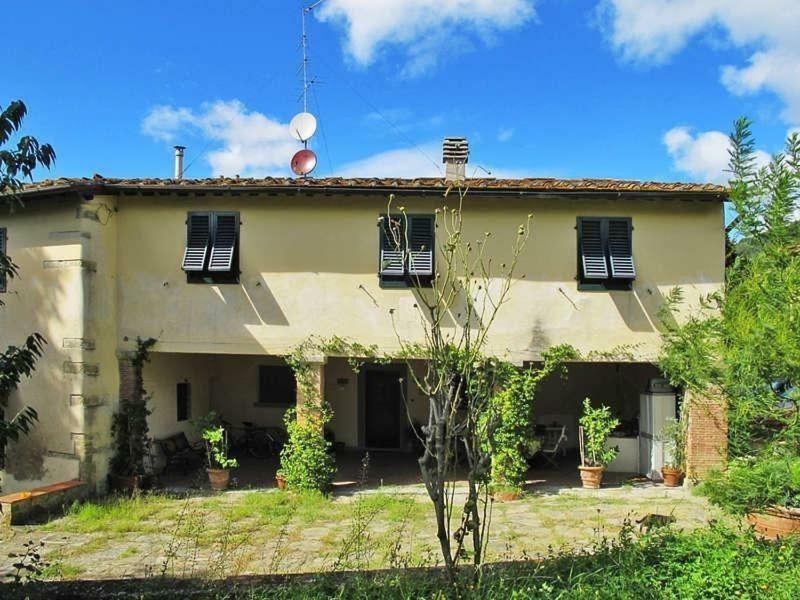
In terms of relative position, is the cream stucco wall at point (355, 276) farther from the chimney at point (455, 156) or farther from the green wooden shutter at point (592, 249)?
the chimney at point (455, 156)

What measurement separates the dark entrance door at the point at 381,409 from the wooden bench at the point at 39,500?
23.6 ft

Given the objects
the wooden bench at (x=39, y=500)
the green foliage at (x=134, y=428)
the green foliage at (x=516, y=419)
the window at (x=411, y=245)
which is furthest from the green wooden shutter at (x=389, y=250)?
the wooden bench at (x=39, y=500)

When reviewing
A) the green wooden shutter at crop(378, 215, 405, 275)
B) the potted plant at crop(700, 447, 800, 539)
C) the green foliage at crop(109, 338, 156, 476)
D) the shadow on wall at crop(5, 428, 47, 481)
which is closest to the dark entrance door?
the green wooden shutter at crop(378, 215, 405, 275)

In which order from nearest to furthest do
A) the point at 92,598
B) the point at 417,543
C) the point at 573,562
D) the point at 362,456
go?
the point at 92,598 → the point at 573,562 → the point at 417,543 → the point at 362,456

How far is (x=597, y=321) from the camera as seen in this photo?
37.6ft

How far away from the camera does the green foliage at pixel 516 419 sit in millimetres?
11188

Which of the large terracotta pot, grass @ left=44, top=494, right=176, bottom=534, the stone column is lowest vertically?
grass @ left=44, top=494, right=176, bottom=534

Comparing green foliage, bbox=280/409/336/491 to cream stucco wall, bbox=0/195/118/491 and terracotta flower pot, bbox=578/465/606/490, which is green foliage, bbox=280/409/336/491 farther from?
terracotta flower pot, bbox=578/465/606/490

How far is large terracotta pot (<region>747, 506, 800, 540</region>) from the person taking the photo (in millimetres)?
7195

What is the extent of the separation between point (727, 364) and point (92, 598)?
257 inches

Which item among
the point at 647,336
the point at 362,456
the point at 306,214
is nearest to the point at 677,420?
the point at 647,336

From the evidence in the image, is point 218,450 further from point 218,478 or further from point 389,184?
Answer: point 389,184

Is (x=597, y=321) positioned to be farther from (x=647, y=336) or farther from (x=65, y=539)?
(x=65, y=539)

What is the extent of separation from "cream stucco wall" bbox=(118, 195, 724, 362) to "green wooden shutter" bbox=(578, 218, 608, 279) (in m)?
0.20
